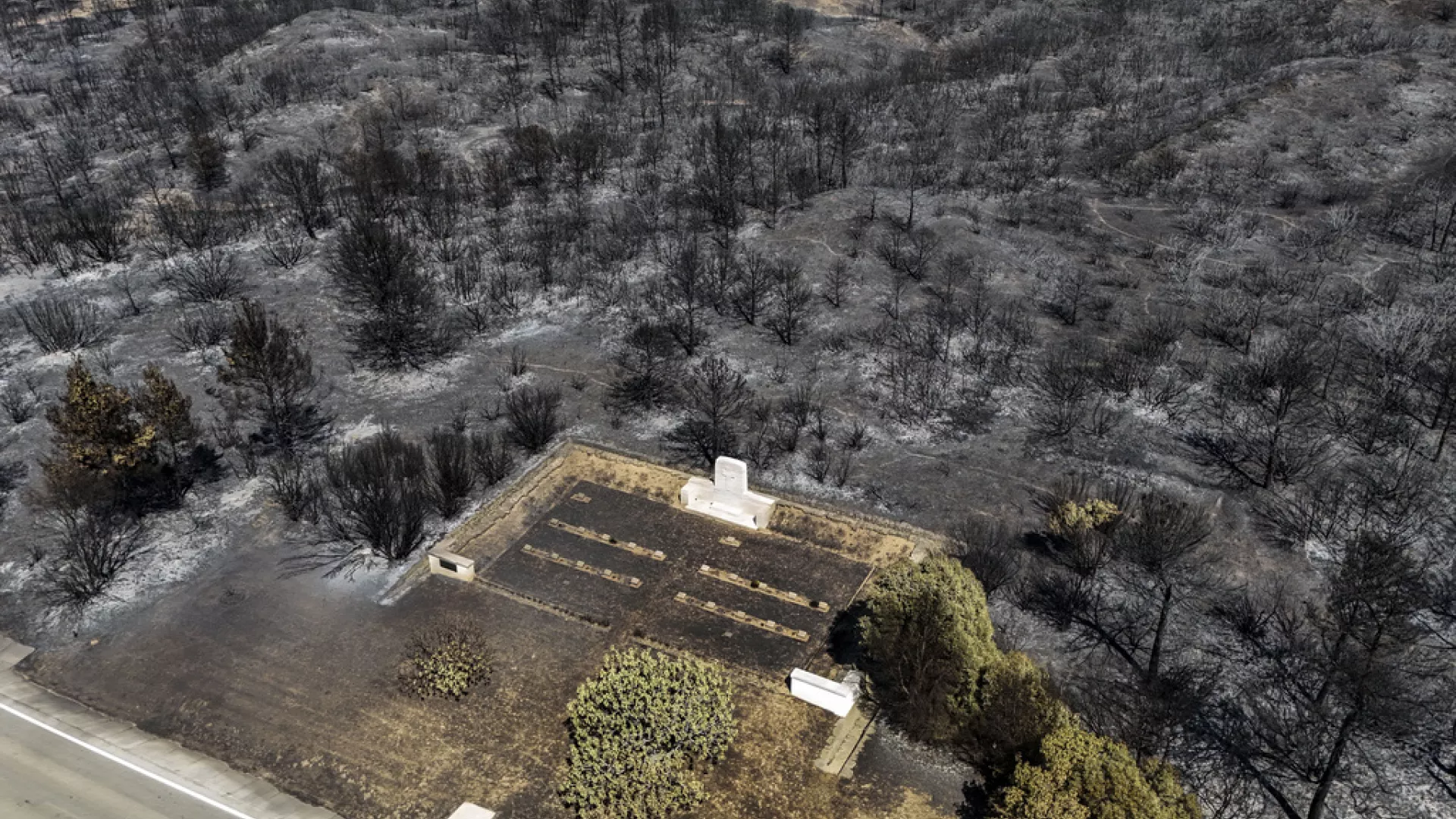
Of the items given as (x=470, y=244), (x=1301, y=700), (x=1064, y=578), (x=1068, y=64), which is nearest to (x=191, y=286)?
(x=470, y=244)

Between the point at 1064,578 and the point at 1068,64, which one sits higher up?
the point at 1068,64

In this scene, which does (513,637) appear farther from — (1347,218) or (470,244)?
(1347,218)

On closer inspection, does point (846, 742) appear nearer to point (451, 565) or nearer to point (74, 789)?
point (451, 565)

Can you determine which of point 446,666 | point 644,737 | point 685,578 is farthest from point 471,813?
point 685,578

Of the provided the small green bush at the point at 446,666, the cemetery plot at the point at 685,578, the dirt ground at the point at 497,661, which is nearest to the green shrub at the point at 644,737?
the dirt ground at the point at 497,661

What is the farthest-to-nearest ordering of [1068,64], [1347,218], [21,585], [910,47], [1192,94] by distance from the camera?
[910,47] → [1068,64] → [1192,94] → [1347,218] → [21,585]

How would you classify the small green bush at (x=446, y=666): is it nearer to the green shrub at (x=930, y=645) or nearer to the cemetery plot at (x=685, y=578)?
the cemetery plot at (x=685, y=578)
